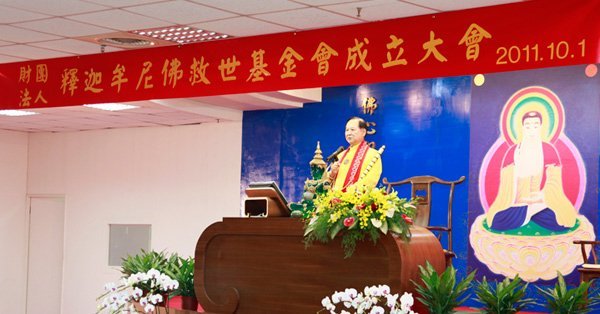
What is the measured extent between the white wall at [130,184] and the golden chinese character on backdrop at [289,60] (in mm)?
4391

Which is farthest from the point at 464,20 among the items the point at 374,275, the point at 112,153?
the point at 112,153

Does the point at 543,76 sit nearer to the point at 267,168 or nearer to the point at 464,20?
the point at 464,20

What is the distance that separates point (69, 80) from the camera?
7.52 metres

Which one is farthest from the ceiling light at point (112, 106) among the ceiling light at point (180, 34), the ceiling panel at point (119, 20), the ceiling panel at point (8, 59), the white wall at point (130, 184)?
the ceiling panel at point (119, 20)

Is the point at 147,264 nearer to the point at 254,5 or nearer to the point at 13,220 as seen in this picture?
the point at 254,5

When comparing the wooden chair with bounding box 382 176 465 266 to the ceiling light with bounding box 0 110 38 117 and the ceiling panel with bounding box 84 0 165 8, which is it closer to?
the ceiling panel with bounding box 84 0 165 8

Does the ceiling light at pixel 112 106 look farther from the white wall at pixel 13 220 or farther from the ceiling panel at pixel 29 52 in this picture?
the white wall at pixel 13 220

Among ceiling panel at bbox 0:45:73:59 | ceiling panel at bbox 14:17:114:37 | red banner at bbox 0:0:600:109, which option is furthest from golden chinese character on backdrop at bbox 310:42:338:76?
ceiling panel at bbox 0:45:73:59

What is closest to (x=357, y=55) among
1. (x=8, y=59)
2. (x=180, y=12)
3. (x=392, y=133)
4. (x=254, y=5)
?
(x=254, y=5)

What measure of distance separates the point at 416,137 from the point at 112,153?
195 inches

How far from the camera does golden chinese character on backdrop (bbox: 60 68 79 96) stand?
7.46m

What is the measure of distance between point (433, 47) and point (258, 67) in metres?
1.38

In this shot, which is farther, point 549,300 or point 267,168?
point 267,168

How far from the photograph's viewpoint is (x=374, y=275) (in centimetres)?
566
